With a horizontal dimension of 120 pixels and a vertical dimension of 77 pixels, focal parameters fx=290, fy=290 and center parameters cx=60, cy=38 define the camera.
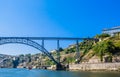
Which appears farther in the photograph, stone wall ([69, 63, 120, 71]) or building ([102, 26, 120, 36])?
building ([102, 26, 120, 36])

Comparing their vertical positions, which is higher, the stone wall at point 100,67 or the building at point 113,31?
the building at point 113,31

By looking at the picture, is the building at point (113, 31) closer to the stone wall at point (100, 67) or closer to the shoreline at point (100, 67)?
the stone wall at point (100, 67)

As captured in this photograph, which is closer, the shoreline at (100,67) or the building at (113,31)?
the shoreline at (100,67)

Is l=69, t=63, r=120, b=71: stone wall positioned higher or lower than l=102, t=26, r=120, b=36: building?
lower

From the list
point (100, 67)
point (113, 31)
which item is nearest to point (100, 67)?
point (100, 67)

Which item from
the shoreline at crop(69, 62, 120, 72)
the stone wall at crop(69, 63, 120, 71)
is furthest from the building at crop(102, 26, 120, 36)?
the shoreline at crop(69, 62, 120, 72)

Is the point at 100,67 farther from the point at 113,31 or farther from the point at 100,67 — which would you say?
the point at 113,31

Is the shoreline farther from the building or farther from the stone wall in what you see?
the building

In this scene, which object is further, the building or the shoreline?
the building

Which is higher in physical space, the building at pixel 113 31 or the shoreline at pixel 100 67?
the building at pixel 113 31

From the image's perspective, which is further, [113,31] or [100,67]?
[113,31]

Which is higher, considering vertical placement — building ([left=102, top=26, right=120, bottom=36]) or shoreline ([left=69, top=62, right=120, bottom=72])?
building ([left=102, top=26, right=120, bottom=36])

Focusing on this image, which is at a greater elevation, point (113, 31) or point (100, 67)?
point (113, 31)

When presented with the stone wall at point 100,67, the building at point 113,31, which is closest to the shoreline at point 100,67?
the stone wall at point 100,67
